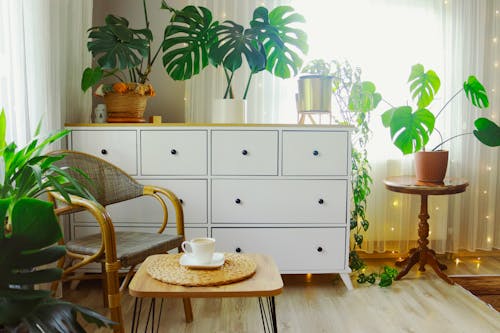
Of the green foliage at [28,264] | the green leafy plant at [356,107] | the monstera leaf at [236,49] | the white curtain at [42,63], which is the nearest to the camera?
the green foliage at [28,264]

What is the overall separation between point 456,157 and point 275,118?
136 cm

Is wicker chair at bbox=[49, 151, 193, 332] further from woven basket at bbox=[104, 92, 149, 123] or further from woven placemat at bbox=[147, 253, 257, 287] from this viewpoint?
woven basket at bbox=[104, 92, 149, 123]

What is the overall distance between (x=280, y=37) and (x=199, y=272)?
1.85m

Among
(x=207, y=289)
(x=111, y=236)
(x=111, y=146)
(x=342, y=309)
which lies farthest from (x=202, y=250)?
(x=111, y=146)

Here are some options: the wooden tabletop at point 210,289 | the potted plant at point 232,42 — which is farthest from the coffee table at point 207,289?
the potted plant at point 232,42

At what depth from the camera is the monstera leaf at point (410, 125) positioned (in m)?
2.86

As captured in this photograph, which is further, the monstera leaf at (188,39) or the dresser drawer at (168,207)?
the monstera leaf at (188,39)

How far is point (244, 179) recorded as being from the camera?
2.73m

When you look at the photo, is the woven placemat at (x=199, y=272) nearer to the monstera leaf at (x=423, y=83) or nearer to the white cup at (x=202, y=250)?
the white cup at (x=202, y=250)

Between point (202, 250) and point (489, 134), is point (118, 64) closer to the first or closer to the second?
point (202, 250)

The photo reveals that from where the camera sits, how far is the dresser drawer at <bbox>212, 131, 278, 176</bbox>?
2705mm

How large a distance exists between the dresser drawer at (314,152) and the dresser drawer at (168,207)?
511mm

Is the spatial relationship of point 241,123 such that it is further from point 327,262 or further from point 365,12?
point 365,12

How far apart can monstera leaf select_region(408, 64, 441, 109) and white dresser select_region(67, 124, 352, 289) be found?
0.66m
